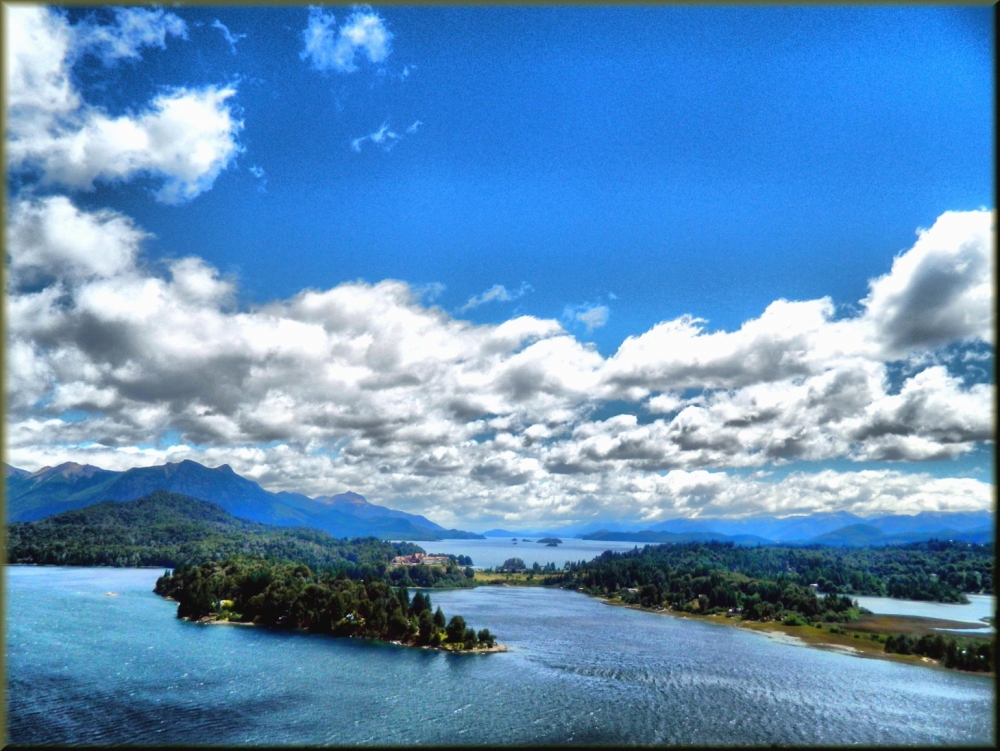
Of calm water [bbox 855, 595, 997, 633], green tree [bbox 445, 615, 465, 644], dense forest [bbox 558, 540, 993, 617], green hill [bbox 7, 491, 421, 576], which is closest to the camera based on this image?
green tree [bbox 445, 615, 465, 644]

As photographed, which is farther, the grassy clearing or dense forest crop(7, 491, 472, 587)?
dense forest crop(7, 491, 472, 587)

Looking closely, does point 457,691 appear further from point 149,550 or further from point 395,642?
point 149,550

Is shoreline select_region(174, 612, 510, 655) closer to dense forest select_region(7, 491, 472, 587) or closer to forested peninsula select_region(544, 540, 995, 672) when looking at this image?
forested peninsula select_region(544, 540, 995, 672)

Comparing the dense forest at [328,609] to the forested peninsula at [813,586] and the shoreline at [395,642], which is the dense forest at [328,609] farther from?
the forested peninsula at [813,586]

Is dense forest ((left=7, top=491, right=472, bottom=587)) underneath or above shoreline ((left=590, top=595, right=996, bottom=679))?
above

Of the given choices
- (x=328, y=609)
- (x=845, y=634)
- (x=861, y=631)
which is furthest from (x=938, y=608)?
(x=328, y=609)

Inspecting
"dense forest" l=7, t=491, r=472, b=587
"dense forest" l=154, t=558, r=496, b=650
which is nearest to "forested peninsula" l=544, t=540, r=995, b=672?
"dense forest" l=7, t=491, r=472, b=587
